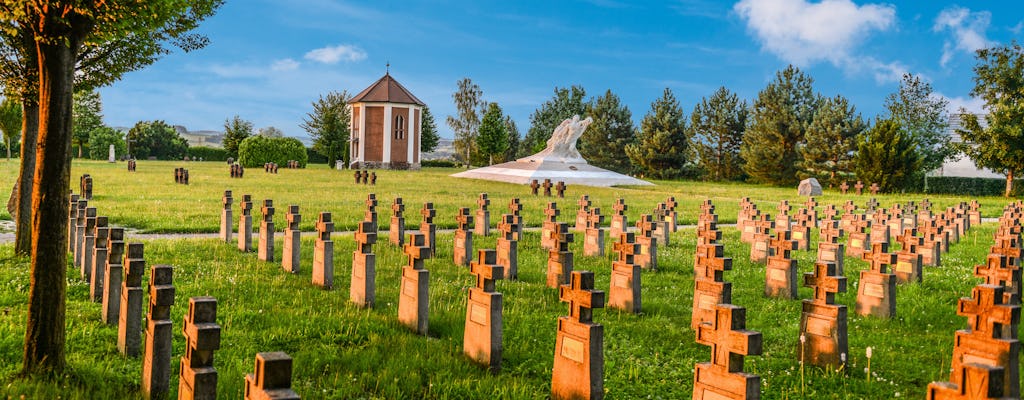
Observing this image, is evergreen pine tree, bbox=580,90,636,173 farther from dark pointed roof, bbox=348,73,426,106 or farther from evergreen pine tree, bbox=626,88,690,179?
dark pointed roof, bbox=348,73,426,106

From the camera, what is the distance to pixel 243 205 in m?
11.0

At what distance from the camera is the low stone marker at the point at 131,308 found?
196 inches

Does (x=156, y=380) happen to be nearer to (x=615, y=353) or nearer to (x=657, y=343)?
(x=615, y=353)

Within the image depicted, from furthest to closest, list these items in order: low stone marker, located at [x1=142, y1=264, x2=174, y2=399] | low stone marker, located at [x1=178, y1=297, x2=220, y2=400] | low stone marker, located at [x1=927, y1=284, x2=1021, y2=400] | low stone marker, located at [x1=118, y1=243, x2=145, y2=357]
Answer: low stone marker, located at [x1=118, y1=243, x2=145, y2=357]
low stone marker, located at [x1=927, y1=284, x2=1021, y2=400]
low stone marker, located at [x1=142, y1=264, x2=174, y2=399]
low stone marker, located at [x1=178, y1=297, x2=220, y2=400]

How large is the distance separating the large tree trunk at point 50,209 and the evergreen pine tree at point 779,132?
149 feet

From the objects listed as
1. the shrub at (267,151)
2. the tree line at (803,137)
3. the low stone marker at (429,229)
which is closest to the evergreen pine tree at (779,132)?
the tree line at (803,137)

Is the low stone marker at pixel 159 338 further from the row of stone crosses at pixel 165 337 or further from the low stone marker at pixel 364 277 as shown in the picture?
the low stone marker at pixel 364 277

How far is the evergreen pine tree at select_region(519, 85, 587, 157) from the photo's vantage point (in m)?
75.0

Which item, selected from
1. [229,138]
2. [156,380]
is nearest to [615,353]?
[156,380]

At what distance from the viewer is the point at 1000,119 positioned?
3528 centimetres

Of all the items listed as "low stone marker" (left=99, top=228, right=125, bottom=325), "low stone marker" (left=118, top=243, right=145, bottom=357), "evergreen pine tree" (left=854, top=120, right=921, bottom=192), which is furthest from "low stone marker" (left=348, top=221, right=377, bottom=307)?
"evergreen pine tree" (left=854, top=120, right=921, bottom=192)

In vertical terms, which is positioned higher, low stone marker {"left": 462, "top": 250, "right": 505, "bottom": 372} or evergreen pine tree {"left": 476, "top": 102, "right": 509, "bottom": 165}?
evergreen pine tree {"left": 476, "top": 102, "right": 509, "bottom": 165}

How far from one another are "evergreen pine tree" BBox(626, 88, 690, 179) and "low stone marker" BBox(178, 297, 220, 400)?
167ft

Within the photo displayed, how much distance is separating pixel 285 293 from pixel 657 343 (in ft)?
12.0
